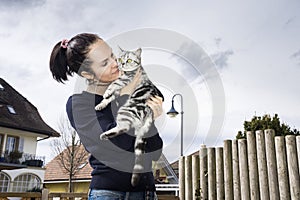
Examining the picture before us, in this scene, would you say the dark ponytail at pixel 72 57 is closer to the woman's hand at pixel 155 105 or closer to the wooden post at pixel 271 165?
the woman's hand at pixel 155 105

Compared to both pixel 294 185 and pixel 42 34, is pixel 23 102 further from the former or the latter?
pixel 294 185

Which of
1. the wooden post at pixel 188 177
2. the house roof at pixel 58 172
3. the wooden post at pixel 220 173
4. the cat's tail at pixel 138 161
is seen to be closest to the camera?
the cat's tail at pixel 138 161

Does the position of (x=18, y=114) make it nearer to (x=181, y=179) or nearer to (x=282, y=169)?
(x=181, y=179)

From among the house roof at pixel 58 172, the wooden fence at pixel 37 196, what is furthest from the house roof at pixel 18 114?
the wooden fence at pixel 37 196

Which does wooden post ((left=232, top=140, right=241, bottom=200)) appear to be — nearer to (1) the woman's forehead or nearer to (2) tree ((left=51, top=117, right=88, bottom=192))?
(1) the woman's forehead

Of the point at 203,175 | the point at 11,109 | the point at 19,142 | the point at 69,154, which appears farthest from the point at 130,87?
the point at 19,142

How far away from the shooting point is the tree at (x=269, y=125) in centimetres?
427

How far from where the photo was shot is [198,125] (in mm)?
1106

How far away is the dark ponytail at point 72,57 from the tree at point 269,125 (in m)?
3.48

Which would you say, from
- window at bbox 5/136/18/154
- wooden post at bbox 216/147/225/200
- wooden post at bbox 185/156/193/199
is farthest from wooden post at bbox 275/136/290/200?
window at bbox 5/136/18/154

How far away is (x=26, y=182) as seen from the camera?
13.1 m

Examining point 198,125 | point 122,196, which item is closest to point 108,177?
point 122,196

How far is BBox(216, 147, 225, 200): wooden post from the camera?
3115 mm

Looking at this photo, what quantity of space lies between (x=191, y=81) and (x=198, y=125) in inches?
7.0
